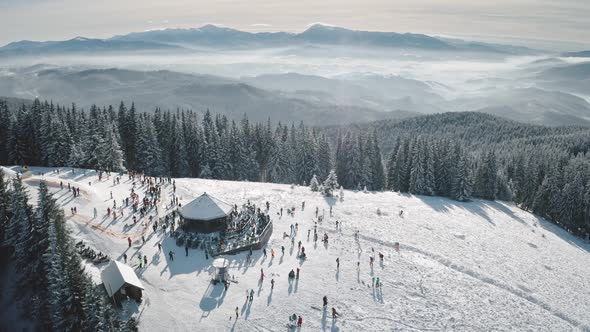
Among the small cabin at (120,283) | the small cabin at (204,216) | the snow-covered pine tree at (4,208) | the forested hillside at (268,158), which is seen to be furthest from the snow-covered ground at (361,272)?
the forested hillside at (268,158)

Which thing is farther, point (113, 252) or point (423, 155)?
point (423, 155)

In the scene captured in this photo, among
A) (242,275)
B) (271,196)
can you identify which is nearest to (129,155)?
(271,196)

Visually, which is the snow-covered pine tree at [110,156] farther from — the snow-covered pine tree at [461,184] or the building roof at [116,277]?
the snow-covered pine tree at [461,184]

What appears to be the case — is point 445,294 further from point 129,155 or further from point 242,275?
point 129,155

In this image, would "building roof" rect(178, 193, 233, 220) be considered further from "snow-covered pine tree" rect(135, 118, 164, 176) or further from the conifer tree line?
"snow-covered pine tree" rect(135, 118, 164, 176)

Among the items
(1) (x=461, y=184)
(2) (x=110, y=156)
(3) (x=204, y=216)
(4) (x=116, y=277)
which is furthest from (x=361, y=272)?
(2) (x=110, y=156)

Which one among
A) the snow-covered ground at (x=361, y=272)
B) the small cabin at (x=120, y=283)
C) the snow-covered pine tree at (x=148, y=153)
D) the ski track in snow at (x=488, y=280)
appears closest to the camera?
the small cabin at (x=120, y=283)
